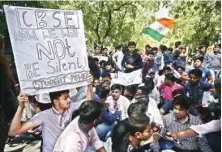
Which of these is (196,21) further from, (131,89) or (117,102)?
(117,102)

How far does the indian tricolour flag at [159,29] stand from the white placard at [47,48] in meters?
3.81

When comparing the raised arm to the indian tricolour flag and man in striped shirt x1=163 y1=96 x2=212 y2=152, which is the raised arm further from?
the indian tricolour flag

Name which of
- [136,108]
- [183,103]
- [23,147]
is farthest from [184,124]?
[23,147]

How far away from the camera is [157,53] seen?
11.6 metres

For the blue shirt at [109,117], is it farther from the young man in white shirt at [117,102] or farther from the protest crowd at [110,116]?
the young man in white shirt at [117,102]

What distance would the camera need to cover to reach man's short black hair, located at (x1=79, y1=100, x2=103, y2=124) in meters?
3.56

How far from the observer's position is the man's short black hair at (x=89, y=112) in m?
3.56

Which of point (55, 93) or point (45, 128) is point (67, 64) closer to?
point (55, 93)

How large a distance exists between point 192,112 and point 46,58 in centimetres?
222

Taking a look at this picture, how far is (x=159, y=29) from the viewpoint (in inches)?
313

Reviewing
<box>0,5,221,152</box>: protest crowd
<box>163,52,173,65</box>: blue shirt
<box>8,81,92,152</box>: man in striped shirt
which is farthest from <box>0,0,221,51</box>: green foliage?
<box>8,81,92,152</box>: man in striped shirt

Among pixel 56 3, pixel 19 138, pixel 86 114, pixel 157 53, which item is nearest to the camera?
pixel 86 114

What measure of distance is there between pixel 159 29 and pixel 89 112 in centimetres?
468

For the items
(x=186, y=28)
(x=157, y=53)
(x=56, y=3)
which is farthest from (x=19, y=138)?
(x=186, y=28)
